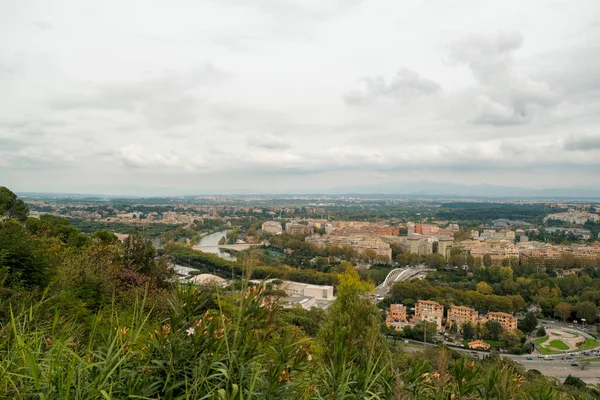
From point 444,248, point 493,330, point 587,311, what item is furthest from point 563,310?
point 444,248

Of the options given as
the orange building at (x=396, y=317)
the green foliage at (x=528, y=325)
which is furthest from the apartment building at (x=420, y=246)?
the green foliage at (x=528, y=325)

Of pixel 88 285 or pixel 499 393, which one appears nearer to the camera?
pixel 499 393

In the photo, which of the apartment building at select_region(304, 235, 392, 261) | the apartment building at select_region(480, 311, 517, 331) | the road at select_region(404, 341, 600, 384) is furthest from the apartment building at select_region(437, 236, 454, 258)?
the road at select_region(404, 341, 600, 384)

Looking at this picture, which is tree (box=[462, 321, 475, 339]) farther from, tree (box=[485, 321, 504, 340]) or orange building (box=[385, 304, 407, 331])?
orange building (box=[385, 304, 407, 331])

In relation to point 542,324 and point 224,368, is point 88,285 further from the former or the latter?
point 542,324

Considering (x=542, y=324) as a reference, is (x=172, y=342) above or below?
above

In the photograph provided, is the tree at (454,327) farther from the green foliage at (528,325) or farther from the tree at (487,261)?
the tree at (487,261)

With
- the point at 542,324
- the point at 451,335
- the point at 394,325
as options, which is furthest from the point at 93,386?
the point at 542,324
